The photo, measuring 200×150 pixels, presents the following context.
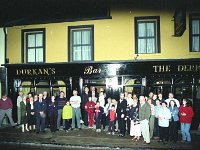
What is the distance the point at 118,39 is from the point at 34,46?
5.91m

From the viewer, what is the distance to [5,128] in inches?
667

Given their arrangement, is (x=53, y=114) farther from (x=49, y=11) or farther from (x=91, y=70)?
(x=49, y=11)

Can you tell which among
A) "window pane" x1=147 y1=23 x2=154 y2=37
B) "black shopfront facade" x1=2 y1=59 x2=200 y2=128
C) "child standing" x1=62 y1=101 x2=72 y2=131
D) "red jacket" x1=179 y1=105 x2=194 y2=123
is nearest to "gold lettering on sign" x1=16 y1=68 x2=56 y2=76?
"black shopfront facade" x1=2 y1=59 x2=200 y2=128

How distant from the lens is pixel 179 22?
589 inches

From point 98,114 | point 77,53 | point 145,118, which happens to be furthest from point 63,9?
point 145,118

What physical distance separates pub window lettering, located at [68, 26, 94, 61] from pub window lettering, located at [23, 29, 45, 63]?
2059mm

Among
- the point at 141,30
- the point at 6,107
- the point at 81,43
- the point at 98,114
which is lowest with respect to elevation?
the point at 98,114

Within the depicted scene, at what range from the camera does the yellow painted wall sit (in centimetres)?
1678

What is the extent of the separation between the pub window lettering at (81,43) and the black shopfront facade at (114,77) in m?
0.75

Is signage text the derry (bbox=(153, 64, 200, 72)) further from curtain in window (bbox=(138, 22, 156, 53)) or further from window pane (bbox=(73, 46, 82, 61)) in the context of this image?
window pane (bbox=(73, 46, 82, 61))

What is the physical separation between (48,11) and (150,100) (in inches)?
392

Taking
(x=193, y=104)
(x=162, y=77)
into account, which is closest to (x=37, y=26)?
(x=162, y=77)

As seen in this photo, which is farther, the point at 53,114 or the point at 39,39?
the point at 39,39

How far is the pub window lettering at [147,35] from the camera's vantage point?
1703 centimetres
